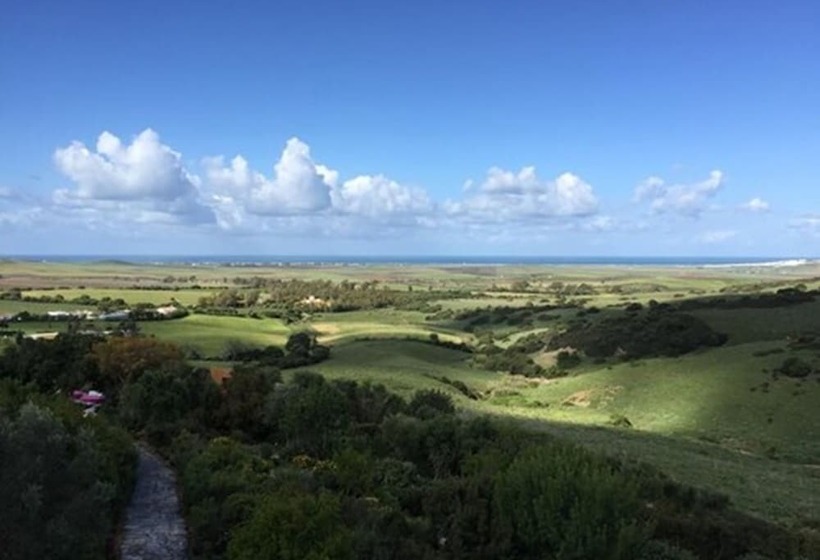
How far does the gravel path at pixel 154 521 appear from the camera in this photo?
20.4 metres

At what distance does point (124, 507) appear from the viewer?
25.2 metres

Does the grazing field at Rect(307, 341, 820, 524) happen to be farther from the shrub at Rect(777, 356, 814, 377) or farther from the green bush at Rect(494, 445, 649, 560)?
the green bush at Rect(494, 445, 649, 560)

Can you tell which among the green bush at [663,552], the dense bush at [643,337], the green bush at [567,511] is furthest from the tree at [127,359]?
the dense bush at [643,337]

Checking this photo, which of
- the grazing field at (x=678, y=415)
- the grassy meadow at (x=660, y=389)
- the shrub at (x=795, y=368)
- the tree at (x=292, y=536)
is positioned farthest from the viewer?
the shrub at (x=795, y=368)

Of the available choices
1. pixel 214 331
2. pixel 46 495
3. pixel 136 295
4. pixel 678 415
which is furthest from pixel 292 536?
pixel 136 295

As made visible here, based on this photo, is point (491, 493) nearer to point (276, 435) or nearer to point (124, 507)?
point (124, 507)

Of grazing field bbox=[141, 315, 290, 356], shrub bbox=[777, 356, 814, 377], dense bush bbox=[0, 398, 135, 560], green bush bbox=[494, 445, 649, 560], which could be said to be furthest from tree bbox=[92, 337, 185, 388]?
shrub bbox=[777, 356, 814, 377]

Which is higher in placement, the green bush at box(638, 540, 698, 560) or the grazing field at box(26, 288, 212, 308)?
the green bush at box(638, 540, 698, 560)

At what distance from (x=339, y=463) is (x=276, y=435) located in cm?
1408

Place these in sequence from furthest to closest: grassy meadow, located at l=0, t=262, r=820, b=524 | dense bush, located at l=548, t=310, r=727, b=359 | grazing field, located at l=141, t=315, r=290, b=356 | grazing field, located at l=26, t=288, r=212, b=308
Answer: grazing field, located at l=26, t=288, r=212, b=308 < grazing field, located at l=141, t=315, r=290, b=356 < dense bush, located at l=548, t=310, r=727, b=359 < grassy meadow, located at l=0, t=262, r=820, b=524

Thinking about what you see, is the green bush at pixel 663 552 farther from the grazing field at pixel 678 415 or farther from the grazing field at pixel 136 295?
the grazing field at pixel 136 295

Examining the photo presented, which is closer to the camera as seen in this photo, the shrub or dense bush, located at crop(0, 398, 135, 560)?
dense bush, located at crop(0, 398, 135, 560)

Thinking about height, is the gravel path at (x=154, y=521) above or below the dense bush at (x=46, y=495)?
below

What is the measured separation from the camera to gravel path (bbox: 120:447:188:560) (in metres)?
20.4
